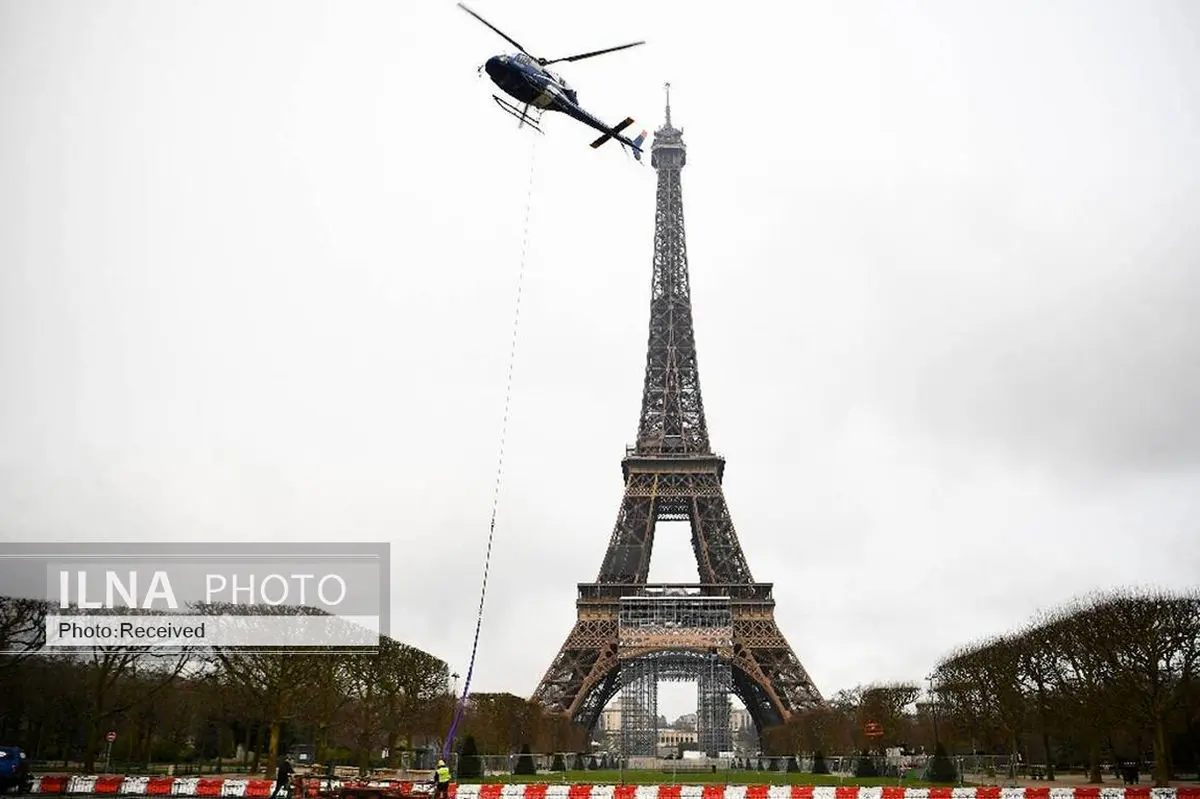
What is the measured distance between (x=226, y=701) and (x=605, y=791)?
30.7 m

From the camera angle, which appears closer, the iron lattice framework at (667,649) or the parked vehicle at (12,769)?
the parked vehicle at (12,769)

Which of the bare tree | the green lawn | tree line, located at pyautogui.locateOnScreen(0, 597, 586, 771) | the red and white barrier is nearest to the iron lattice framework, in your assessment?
tree line, located at pyautogui.locateOnScreen(0, 597, 586, 771)

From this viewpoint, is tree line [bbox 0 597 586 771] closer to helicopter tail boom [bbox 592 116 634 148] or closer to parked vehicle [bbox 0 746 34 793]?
parked vehicle [bbox 0 746 34 793]

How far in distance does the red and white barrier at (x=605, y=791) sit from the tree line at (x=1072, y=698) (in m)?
9.51

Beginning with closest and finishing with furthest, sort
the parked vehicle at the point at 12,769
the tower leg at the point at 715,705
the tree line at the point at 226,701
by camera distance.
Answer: the parked vehicle at the point at 12,769
the tree line at the point at 226,701
the tower leg at the point at 715,705

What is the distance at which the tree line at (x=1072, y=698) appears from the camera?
143 feet

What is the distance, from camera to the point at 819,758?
57.2 metres

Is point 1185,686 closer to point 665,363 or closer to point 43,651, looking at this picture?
point 665,363

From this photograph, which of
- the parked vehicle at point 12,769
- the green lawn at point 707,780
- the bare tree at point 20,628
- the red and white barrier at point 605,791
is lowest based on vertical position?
the green lawn at point 707,780

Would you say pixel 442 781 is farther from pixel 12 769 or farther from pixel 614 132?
pixel 614 132

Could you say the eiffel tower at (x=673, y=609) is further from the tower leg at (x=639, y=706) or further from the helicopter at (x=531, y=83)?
the helicopter at (x=531, y=83)

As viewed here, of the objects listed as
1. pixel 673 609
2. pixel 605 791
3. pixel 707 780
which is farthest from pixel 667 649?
pixel 605 791

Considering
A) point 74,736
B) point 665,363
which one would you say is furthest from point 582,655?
point 74,736

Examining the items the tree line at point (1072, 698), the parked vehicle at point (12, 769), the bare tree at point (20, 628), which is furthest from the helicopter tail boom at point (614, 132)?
the bare tree at point (20, 628)
